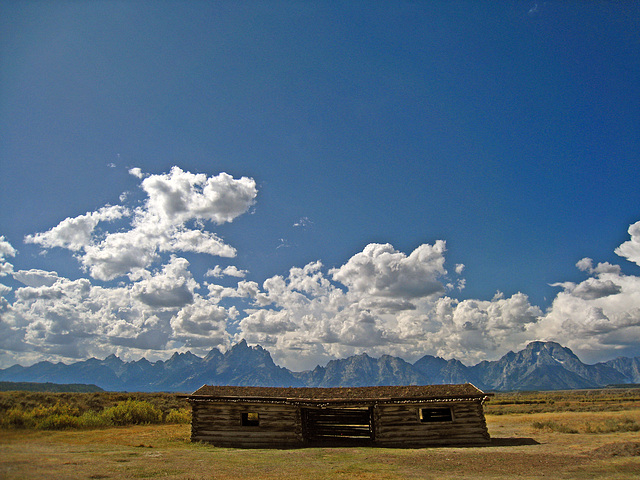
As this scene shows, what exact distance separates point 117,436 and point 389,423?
1656 centimetres

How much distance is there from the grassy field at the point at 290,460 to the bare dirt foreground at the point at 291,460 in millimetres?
21

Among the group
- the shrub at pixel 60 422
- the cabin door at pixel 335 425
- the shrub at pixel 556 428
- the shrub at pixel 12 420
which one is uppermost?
the shrub at pixel 12 420

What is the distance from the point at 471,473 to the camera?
13875 mm

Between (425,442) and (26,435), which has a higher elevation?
(26,435)

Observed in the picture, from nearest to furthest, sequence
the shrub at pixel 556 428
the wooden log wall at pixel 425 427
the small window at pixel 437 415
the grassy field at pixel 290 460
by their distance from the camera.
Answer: the grassy field at pixel 290 460 < the wooden log wall at pixel 425 427 < the small window at pixel 437 415 < the shrub at pixel 556 428

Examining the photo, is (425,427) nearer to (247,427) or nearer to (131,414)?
(247,427)

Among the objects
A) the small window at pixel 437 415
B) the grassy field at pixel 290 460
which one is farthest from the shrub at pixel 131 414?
the small window at pixel 437 415

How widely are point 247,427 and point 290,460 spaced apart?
6483 mm

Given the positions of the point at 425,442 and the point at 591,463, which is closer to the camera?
the point at 591,463

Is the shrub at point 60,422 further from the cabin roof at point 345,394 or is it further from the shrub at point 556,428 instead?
the shrub at point 556,428

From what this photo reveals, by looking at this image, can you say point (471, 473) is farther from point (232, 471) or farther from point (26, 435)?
point (26, 435)

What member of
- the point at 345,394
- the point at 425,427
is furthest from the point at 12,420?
the point at 425,427

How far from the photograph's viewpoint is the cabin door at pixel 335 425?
936 inches

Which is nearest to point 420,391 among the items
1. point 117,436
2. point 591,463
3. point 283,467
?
point 591,463
